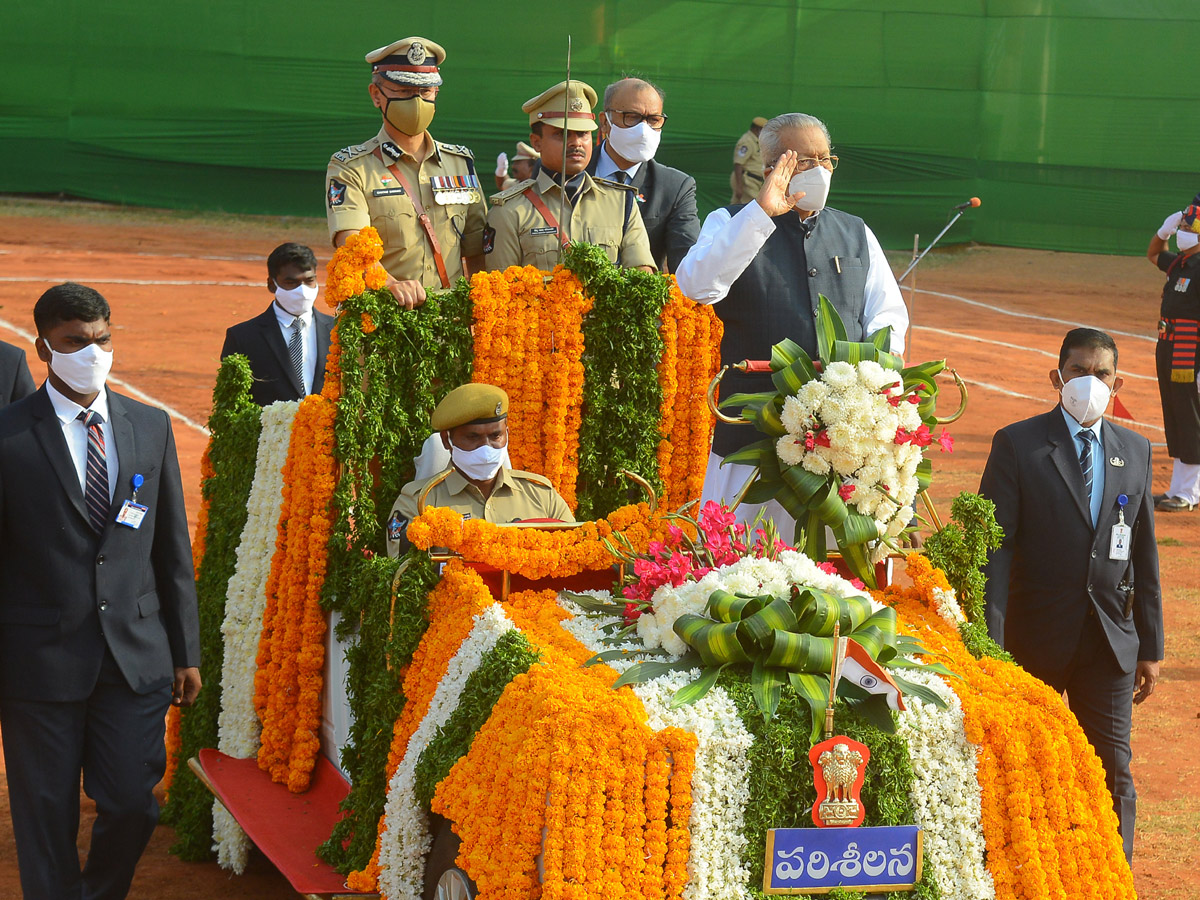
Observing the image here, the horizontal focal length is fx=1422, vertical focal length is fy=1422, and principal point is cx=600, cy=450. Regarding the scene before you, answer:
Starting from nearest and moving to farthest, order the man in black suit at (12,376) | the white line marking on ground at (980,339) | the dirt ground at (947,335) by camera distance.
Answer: the man in black suit at (12,376) → the dirt ground at (947,335) → the white line marking on ground at (980,339)

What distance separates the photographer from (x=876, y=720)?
4.36 meters

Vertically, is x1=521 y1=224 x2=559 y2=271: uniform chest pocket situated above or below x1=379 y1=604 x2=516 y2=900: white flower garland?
above

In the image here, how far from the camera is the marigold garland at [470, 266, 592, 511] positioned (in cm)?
632

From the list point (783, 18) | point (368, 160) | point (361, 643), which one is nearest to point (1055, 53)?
point (783, 18)

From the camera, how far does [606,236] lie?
24.7ft

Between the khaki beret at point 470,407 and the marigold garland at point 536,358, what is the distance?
565 millimetres

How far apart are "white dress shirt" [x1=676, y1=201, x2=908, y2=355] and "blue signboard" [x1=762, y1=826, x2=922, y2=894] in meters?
2.15

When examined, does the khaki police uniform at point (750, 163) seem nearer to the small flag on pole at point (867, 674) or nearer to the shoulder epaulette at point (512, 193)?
the shoulder epaulette at point (512, 193)

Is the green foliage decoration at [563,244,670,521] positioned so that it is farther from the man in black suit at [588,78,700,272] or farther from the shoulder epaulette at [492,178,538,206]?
the man in black suit at [588,78,700,272]

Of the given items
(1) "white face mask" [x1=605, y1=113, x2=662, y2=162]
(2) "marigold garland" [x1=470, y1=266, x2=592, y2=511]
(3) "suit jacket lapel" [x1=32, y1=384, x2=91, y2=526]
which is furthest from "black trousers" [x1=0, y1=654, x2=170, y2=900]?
(1) "white face mask" [x1=605, y1=113, x2=662, y2=162]

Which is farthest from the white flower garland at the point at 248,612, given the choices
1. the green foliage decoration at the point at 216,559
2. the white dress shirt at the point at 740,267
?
the white dress shirt at the point at 740,267

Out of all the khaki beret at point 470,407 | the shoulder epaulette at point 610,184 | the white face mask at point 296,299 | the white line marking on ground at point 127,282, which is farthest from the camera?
the white line marking on ground at point 127,282

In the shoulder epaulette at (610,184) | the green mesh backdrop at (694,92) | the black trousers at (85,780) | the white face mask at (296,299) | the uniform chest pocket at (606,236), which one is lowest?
the black trousers at (85,780)

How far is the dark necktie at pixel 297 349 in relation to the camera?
8.88 meters
